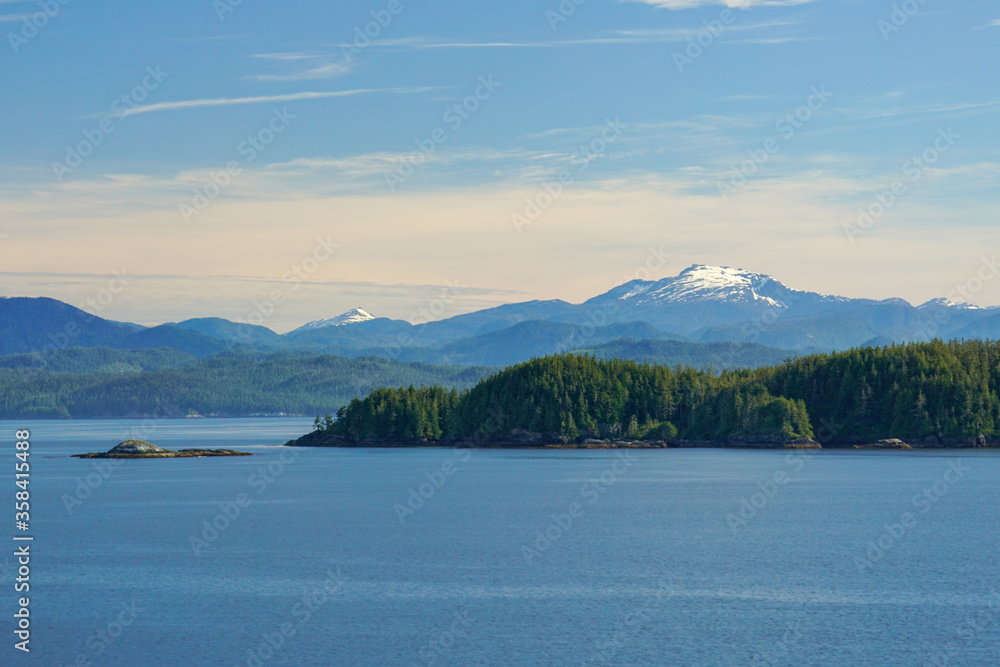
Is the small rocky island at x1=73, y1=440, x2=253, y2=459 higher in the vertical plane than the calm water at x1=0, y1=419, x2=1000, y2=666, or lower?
higher

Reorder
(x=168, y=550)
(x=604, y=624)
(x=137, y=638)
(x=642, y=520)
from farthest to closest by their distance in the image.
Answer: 1. (x=642, y=520)
2. (x=168, y=550)
3. (x=604, y=624)
4. (x=137, y=638)

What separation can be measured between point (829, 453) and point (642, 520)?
11673cm

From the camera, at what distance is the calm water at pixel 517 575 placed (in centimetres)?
4103

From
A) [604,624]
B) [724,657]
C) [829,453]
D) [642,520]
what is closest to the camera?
[724,657]

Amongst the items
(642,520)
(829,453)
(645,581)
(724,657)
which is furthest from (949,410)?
(724,657)

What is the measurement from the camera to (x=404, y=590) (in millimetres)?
52156

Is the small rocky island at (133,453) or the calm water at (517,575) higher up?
the small rocky island at (133,453)

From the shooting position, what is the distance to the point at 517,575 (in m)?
56.8

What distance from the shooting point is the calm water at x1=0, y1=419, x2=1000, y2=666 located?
4103 centimetres

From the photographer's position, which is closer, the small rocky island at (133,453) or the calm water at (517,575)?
the calm water at (517,575)

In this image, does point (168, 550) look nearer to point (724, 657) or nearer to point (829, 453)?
point (724, 657)

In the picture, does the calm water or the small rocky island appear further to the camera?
the small rocky island

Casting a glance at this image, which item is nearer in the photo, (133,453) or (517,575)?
(517,575)

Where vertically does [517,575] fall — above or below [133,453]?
below
